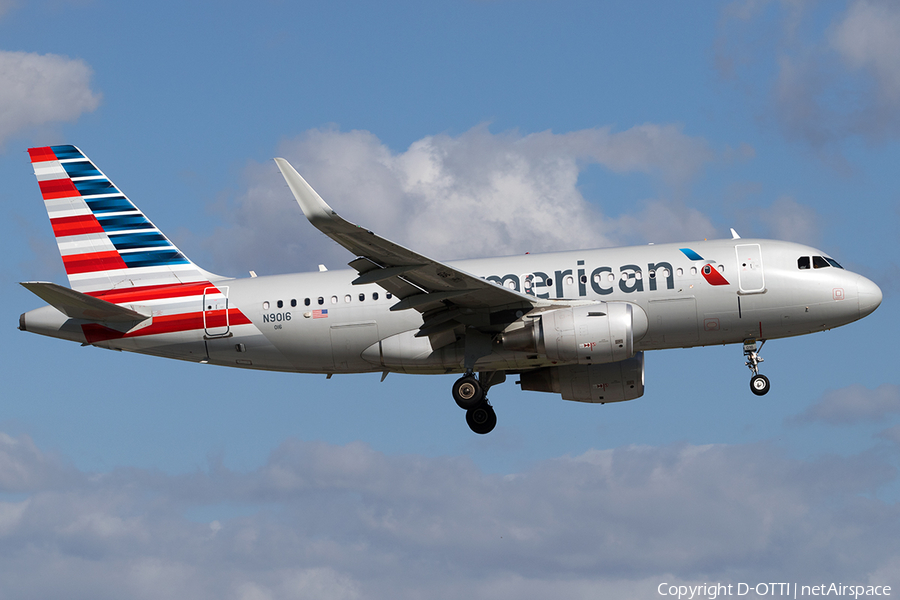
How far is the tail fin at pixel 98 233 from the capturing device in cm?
3509

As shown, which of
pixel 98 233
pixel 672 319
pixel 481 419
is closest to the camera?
pixel 672 319

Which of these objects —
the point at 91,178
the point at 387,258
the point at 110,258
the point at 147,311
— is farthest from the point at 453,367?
the point at 91,178

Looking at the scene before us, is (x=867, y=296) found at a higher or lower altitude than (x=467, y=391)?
higher

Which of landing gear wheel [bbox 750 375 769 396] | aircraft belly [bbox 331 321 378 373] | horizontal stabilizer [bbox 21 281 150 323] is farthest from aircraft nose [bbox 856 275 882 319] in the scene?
horizontal stabilizer [bbox 21 281 150 323]

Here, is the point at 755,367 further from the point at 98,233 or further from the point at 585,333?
the point at 98,233

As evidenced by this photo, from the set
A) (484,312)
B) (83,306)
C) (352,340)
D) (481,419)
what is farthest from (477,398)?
(83,306)

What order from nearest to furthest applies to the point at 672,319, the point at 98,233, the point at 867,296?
the point at 672,319 < the point at 867,296 < the point at 98,233

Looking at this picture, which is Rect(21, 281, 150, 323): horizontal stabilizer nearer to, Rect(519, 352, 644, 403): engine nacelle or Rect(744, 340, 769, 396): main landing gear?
Rect(519, 352, 644, 403): engine nacelle

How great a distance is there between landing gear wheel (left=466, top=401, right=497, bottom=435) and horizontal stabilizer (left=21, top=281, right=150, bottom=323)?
11060mm

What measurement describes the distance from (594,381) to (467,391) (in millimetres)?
4792

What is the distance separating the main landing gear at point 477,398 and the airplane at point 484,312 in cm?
5

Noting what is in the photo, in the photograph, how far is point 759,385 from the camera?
1261 inches

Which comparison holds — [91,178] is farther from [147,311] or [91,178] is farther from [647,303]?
[647,303]

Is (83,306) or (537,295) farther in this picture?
(83,306)
